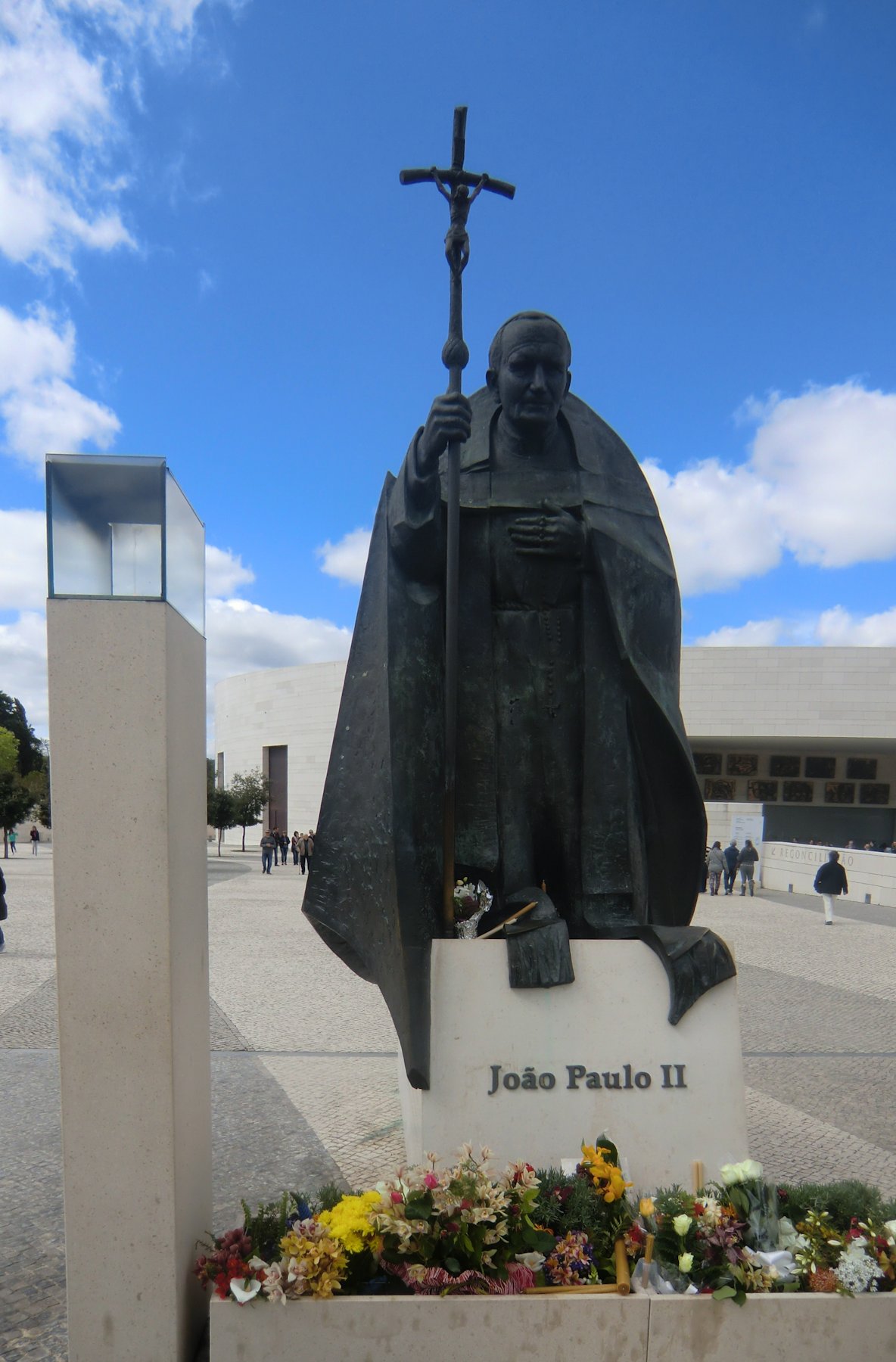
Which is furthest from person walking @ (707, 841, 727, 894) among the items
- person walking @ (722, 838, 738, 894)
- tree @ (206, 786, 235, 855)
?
tree @ (206, 786, 235, 855)

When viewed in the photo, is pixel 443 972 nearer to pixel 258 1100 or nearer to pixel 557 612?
pixel 557 612

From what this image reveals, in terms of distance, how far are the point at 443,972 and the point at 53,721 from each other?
1395 millimetres

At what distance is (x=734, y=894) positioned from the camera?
2081cm

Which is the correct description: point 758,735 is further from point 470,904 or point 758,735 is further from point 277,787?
point 470,904

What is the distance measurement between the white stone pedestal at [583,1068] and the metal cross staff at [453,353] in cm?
33

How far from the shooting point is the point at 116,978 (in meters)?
2.39

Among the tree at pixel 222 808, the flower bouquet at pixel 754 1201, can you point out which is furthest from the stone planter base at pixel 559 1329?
the tree at pixel 222 808

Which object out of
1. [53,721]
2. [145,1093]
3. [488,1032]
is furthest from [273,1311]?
[53,721]

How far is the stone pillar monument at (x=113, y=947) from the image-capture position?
2373 mm

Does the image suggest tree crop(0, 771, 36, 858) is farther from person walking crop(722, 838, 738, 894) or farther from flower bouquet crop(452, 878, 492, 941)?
flower bouquet crop(452, 878, 492, 941)

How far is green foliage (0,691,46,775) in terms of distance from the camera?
69000 millimetres

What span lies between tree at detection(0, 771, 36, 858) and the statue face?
3146 centimetres

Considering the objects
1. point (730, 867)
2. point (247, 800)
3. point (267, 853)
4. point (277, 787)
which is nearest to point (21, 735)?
point (277, 787)

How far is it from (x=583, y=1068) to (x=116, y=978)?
146 cm
